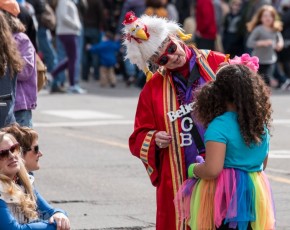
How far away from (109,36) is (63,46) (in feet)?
5.32

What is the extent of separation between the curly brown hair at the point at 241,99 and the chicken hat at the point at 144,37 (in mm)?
782

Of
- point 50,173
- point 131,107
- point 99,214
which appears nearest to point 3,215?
point 99,214

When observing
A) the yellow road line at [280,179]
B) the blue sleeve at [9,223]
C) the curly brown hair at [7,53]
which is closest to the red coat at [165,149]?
the blue sleeve at [9,223]

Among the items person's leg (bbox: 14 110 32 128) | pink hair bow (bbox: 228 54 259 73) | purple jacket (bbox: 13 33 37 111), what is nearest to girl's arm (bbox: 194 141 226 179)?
pink hair bow (bbox: 228 54 259 73)

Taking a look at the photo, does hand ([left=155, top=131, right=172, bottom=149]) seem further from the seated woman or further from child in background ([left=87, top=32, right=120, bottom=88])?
child in background ([left=87, top=32, right=120, bottom=88])

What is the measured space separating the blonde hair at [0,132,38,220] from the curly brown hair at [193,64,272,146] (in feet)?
3.24

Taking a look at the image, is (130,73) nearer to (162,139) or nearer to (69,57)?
(69,57)

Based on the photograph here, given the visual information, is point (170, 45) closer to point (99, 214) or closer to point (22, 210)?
point (22, 210)

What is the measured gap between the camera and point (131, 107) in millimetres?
18047

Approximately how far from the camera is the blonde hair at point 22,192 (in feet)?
19.1

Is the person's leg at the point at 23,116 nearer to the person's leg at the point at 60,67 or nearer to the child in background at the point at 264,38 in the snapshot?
the child in background at the point at 264,38

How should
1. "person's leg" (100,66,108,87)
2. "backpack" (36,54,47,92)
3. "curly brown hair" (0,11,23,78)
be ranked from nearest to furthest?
"curly brown hair" (0,11,23,78) → "backpack" (36,54,47,92) → "person's leg" (100,66,108,87)

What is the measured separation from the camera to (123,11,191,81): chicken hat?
6570 mm

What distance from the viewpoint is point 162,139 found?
6.39 meters
